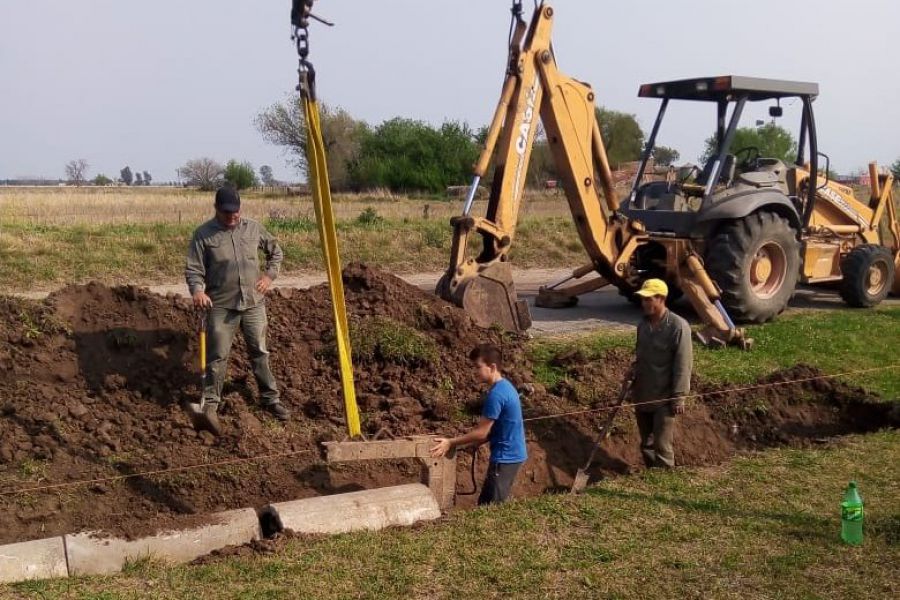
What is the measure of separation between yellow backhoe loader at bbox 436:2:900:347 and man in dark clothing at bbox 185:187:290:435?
3.03 meters

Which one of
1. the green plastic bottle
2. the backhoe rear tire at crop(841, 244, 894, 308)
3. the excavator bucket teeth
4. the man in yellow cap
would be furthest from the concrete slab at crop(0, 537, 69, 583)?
the backhoe rear tire at crop(841, 244, 894, 308)

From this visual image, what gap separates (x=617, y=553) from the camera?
5.24 m

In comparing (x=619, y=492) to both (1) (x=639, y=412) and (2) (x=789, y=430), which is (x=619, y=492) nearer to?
(1) (x=639, y=412)

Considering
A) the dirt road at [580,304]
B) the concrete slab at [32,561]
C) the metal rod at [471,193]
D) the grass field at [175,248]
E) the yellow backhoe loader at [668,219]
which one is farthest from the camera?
the grass field at [175,248]

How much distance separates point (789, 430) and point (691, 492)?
8.93 ft

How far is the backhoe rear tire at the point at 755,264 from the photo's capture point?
11477 mm

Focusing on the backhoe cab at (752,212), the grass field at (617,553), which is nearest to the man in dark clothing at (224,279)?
the grass field at (617,553)

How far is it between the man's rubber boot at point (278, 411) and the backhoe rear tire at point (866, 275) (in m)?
9.30

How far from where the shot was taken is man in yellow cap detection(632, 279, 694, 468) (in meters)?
6.86

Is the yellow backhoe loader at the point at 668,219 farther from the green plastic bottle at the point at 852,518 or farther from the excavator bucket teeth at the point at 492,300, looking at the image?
the green plastic bottle at the point at 852,518

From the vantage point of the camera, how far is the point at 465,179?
51.0 meters

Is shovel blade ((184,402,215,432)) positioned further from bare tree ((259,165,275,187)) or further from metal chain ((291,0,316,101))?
bare tree ((259,165,275,187))

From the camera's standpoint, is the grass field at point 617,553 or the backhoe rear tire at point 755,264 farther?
the backhoe rear tire at point 755,264

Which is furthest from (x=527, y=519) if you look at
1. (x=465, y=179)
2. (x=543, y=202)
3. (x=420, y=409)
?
(x=465, y=179)
